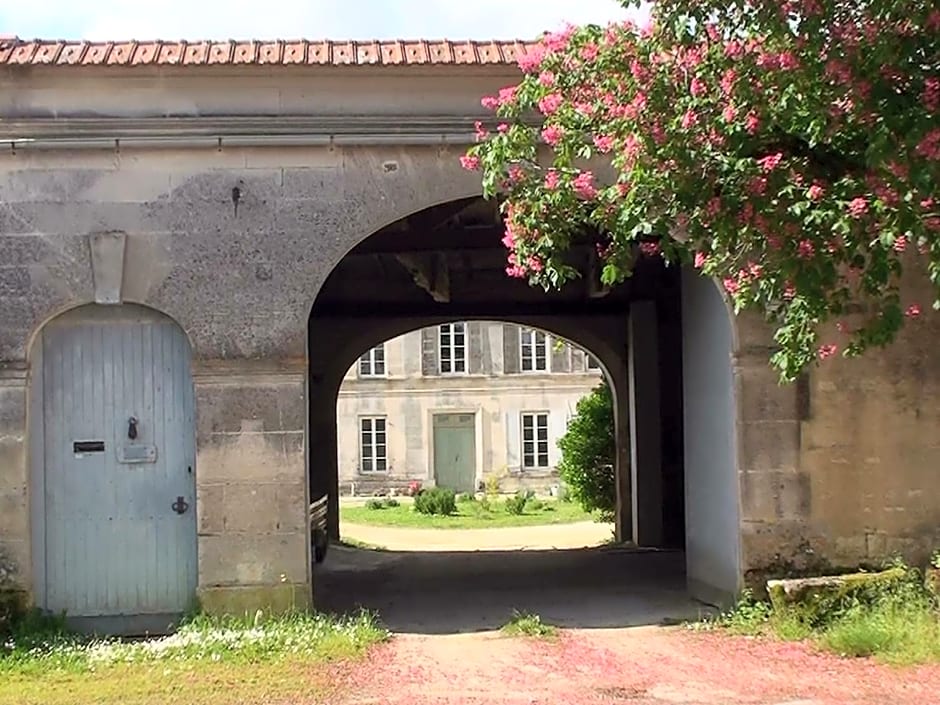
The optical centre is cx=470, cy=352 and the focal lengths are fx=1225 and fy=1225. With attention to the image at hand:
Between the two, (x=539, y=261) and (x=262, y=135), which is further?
(x=262, y=135)

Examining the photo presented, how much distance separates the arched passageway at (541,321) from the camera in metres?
14.3

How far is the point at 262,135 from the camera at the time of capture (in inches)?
355

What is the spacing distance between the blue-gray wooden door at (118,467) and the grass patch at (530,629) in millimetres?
2388

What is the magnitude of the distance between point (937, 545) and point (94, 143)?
700 centimetres

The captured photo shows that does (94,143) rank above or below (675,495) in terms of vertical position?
above

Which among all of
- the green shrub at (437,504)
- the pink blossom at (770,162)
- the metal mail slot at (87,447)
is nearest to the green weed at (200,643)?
the metal mail slot at (87,447)

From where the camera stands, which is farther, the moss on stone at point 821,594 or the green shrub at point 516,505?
the green shrub at point 516,505

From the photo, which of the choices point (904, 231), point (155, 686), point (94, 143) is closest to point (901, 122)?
point (904, 231)

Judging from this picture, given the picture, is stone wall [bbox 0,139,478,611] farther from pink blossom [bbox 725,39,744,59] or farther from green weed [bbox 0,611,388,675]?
pink blossom [bbox 725,39,744,59]

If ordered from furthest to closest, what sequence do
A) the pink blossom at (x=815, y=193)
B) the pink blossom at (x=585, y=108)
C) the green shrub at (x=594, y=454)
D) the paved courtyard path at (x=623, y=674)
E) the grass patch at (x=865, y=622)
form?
the green shrub at (x=594, y=454) → the grass patch at (x=865, y=622) → the paved courtyard path at (x=623, y=674) → the pink blossom at (x=585, y=108) → the pink blossom at (x=815, y=193)

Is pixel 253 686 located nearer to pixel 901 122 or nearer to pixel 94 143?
pixel 94 143

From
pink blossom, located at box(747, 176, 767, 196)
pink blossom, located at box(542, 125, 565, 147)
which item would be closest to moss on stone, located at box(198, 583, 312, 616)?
pink blossom, located at box(542, 125, 565, 147)

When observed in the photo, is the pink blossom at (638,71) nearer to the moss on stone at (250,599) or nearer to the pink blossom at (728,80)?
the pink blossom at (728,80)

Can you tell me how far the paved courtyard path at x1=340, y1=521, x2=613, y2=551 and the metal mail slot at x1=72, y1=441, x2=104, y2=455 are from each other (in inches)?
354
